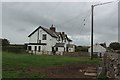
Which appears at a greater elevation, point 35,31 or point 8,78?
point 35,31

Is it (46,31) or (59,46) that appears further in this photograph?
(59,46)

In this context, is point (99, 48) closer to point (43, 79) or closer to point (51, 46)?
point (51, 46)

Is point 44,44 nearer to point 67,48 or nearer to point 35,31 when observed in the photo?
point 35,31

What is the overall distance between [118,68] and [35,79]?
153 inches

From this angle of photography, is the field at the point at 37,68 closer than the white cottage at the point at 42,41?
Yes

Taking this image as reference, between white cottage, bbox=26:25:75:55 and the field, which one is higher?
white cottage, bbox=26:25:75:55

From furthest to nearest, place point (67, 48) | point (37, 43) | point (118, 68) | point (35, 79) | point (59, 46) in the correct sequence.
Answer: point (67, 48), point (59, 46), point (37, 43), point (35, 79), point (118, 68)

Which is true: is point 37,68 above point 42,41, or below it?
below

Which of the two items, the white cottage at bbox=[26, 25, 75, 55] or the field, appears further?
the white cottage at bbox=[26, 25, 75, 55]

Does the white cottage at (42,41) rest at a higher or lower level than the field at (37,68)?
higher

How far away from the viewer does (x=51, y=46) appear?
65.6 m

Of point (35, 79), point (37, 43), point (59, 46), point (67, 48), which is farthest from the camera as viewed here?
point (67, 48)

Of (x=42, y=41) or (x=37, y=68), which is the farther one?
(x=42, y=41)

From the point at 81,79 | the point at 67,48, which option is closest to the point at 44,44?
the point at 67,48
